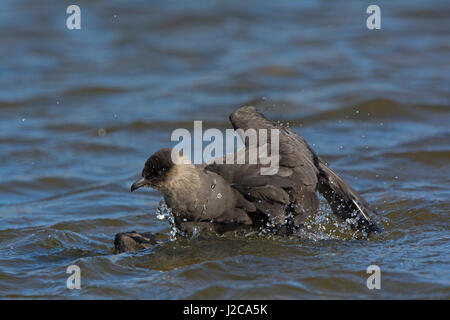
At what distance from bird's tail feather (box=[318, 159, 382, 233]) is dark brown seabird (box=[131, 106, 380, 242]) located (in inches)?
13.7

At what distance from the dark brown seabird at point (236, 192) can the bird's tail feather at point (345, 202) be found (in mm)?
348

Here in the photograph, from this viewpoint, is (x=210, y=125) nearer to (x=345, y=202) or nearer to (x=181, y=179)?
(x=345, y=202)

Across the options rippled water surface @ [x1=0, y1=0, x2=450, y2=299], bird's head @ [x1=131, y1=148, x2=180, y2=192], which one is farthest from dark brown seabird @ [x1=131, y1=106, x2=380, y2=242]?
rippled water surface @ [x1=0, y1=0, x2=450, y2=299]

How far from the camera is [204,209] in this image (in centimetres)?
727

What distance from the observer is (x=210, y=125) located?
43.1 ft

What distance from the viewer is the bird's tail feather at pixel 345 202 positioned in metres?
7.86

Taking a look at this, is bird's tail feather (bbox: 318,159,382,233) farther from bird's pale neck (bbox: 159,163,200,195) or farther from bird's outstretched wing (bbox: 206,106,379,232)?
bird's pale neck (bbox: 159,163,200,195)

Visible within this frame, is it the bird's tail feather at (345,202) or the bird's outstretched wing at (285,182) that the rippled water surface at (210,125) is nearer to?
the bird's tail feather at (345,202)

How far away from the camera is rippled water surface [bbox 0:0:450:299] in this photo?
6996 millimetres

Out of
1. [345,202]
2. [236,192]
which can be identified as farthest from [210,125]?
[236,192]

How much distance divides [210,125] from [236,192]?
5.85m

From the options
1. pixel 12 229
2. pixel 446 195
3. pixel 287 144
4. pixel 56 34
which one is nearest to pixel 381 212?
pixel 446 195
